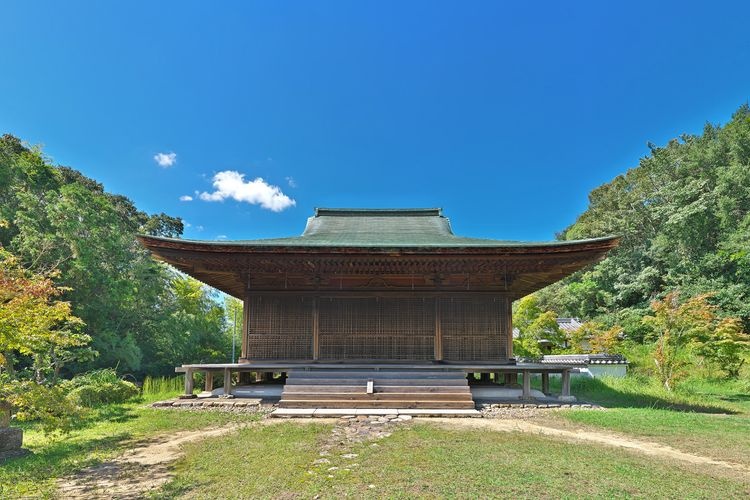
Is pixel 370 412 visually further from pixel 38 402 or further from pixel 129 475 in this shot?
pixel 38 402

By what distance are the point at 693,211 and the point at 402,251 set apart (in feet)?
72.9

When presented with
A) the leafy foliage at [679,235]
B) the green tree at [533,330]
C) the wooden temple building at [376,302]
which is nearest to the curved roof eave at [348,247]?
the wooden temple building at [376,302]

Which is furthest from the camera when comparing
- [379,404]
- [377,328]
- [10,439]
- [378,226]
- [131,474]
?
[378,226]

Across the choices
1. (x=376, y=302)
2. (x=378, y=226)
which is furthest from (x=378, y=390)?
(x=378, y=226)

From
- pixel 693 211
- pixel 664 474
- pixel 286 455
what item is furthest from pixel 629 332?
pixel 286 455

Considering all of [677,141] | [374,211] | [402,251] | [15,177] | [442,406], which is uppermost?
[677,141]

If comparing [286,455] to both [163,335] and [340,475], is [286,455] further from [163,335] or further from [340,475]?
[163,335]

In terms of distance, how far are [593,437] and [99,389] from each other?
38.0 feet

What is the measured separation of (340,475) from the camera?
495cm

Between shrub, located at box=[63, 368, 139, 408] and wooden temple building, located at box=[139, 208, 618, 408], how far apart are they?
7.91 feet

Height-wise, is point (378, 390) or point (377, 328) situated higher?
point (377, 328)

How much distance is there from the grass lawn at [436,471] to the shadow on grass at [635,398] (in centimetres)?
546

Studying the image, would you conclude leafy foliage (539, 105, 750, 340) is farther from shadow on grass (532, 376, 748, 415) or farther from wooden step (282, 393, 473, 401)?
wooden step (282, 393, 473, 401)

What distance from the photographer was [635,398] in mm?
11602
